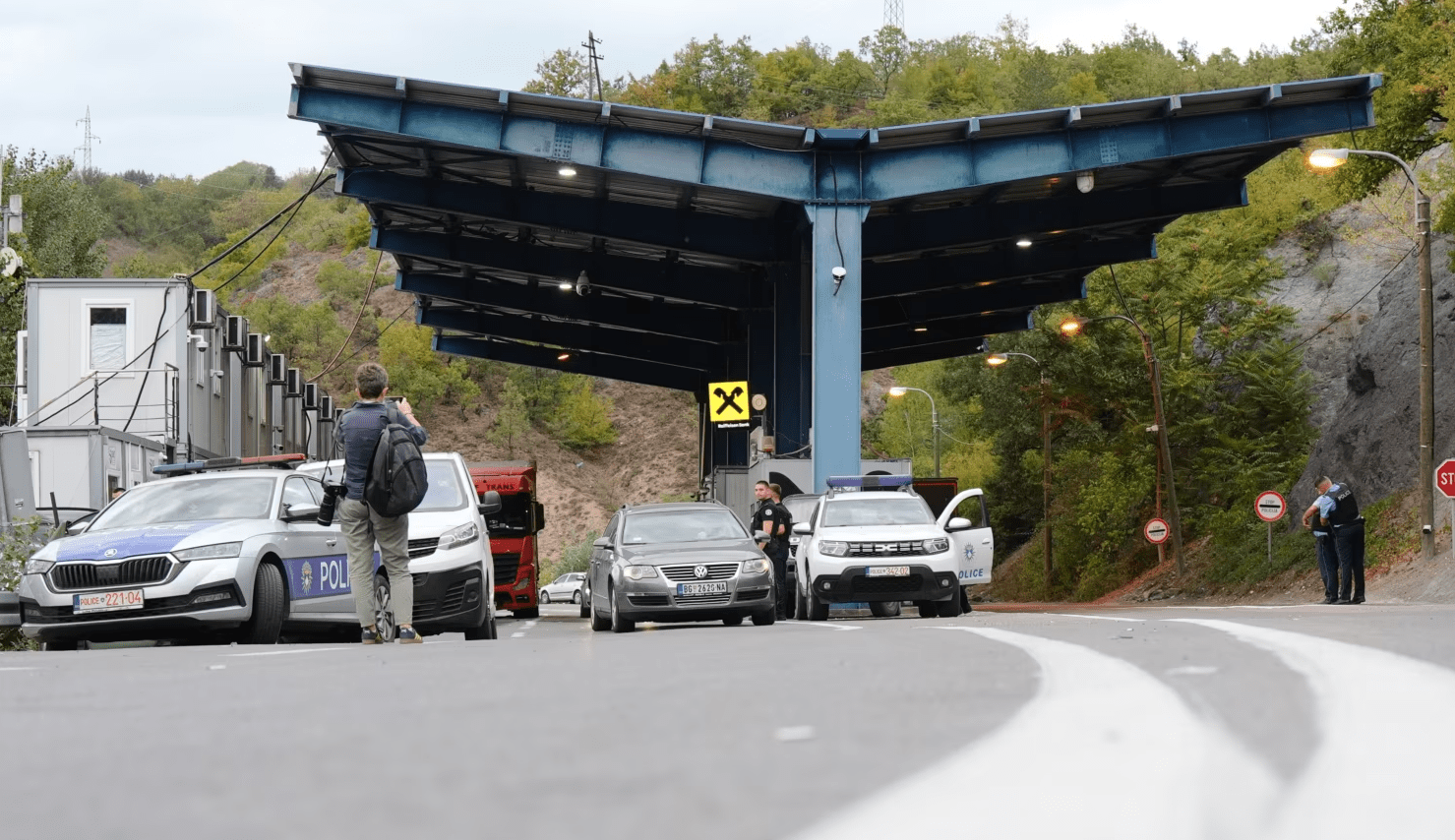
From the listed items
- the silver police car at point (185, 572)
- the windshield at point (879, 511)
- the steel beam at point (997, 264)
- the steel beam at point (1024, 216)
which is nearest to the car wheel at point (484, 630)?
the silver police car at point (185, 572)

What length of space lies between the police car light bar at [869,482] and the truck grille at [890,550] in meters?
4.32

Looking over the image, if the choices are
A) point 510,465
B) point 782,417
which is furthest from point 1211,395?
point 510,465

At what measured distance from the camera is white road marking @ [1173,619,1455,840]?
238 cm

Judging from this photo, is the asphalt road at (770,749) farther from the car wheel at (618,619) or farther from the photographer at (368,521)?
the car wheel at (618,619)

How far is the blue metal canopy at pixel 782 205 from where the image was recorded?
2798 centimetres

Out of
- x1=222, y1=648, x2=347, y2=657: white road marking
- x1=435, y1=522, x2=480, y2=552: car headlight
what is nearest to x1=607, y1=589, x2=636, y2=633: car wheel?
x1=435, y1=522, x2=480, y2=552: car headlight

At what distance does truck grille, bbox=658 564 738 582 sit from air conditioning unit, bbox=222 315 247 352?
17203mm

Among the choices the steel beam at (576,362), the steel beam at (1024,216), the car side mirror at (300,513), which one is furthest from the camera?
the steel beam at (576,362)

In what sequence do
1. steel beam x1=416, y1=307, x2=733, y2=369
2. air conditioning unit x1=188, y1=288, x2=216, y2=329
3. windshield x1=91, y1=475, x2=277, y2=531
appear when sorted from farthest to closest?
steel beam x1=416, y1=307, x2=733, y2=369, air conditioning unit x1=188, y1=288, x2=216, y2=329, windshield x1=91, y1=475, x2=277, y2=531

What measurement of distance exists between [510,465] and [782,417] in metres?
6.47

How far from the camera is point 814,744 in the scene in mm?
3547

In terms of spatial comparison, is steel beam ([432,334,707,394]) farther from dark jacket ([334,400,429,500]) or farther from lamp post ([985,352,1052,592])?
dark jacket ([334,400,429,500])

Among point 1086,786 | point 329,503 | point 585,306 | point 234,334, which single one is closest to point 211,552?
point 329,503

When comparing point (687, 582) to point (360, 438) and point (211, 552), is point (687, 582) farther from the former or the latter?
point (360, 438)
